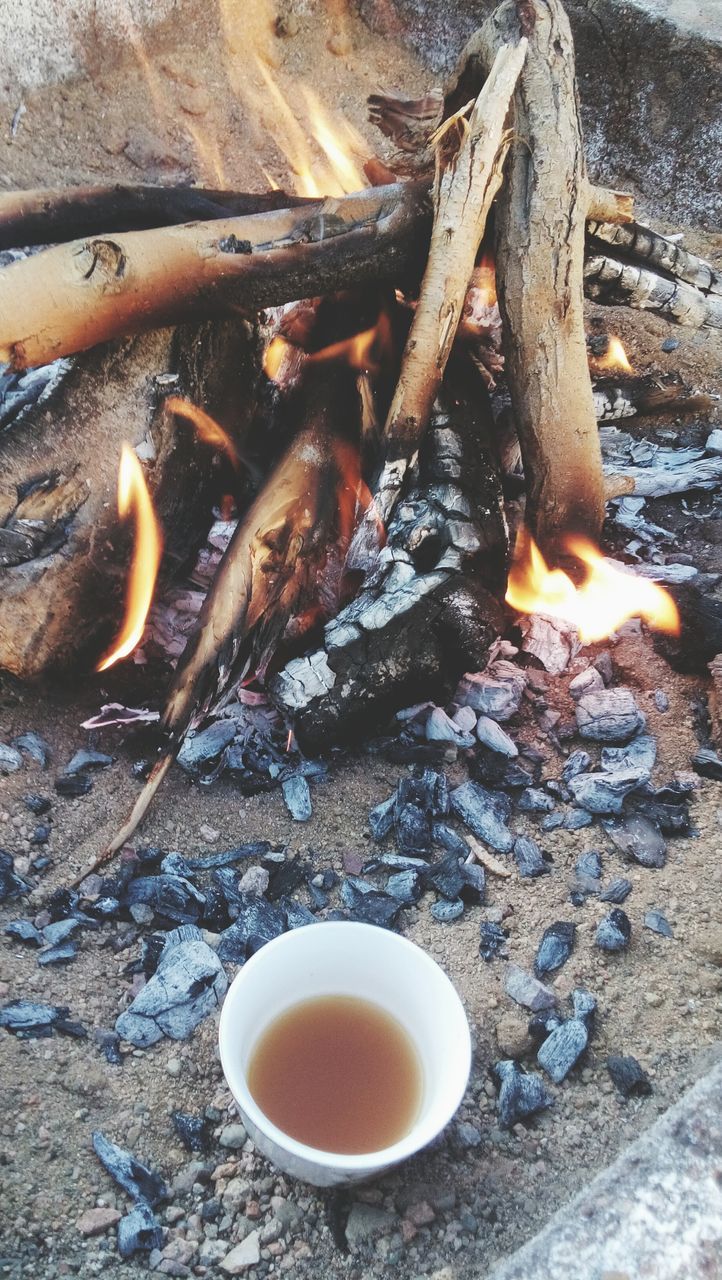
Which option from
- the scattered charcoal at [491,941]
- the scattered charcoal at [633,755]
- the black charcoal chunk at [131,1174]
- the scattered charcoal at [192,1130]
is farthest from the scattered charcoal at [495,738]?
the black charcoal chunk at [131,1174]

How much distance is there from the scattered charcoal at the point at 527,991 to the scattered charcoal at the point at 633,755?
692 millimetres

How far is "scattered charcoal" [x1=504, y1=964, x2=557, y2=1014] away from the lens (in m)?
1.81

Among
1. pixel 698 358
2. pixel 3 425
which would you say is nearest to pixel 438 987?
pixel 3 425

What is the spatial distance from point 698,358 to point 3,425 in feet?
9.60

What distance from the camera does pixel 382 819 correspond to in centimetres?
224

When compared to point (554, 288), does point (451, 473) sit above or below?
below

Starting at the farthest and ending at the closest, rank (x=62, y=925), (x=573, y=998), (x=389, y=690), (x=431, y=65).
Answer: (x=431, y=65) → (x=389, y=690) → (x=62, y=925) → (x=573, y=998)

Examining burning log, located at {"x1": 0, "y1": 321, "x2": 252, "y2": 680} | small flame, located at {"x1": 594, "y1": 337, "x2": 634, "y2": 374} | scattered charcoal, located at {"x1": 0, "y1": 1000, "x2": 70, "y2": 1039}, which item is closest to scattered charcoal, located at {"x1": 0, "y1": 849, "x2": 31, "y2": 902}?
scattered charcoal, located at {"x1": 0, "y1": 1000, "x2": 70, "y2": 1039}

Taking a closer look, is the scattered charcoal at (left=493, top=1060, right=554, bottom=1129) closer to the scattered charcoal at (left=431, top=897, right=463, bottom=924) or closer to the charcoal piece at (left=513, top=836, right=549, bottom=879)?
the scattered charcoal at (left=431, top=897, right=463, bottom=924)

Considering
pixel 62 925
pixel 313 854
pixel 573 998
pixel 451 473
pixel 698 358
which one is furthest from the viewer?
pixel 698 358

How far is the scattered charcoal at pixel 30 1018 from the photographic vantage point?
173cm

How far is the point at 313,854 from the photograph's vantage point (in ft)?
7.16

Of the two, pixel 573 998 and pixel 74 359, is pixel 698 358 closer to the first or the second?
pixel 74 359

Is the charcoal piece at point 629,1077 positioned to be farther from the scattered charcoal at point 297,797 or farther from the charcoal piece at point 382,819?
the scattered charcoal at point 297,797
